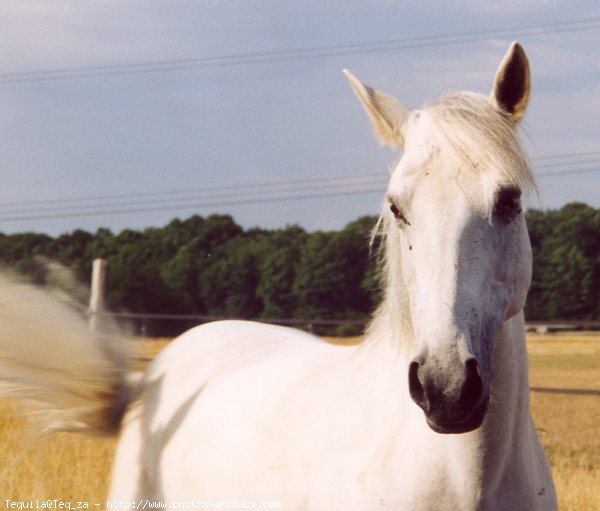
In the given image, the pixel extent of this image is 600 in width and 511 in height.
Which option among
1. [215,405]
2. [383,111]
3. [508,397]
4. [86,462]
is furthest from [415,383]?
[86,462]

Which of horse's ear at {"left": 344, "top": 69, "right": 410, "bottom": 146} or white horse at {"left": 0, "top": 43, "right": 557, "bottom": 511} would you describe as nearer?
white horse at {"left": 0, "top": 43, "right": 557, "bottom": 511}

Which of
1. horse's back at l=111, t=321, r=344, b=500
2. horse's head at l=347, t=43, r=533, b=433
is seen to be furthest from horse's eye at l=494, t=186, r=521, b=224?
horse's back at l=111, t=321, r=344, b=500

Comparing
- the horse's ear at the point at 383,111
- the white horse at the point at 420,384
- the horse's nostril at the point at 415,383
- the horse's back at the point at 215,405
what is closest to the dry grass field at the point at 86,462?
the horse's back at the point at 215,405

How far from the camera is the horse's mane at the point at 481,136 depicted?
227cm

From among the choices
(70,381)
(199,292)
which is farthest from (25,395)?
(199,292)

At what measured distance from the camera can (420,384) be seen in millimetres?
2059

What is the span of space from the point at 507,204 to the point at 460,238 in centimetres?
20

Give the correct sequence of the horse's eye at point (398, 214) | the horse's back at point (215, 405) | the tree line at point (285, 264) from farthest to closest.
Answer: the tree line at point (285, 264), the horse's back at point (215, 405), the horse's eye at point (398, 214)

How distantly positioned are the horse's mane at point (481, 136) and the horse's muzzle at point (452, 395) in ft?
Result: 1.82

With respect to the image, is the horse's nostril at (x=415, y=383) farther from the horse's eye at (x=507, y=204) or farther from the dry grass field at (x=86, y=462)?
the dry grass field at (x=86, y=462)

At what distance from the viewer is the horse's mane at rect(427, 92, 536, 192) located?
2270 millimetres

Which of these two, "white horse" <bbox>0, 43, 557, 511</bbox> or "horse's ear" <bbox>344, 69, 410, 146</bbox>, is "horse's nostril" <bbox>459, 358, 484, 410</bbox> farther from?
"horse's ear" <bbox>344, 69, 410, 146</bbox>

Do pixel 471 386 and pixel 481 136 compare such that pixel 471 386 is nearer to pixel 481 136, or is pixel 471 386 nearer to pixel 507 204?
pixel 507 204

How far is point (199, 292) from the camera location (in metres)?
33.5
